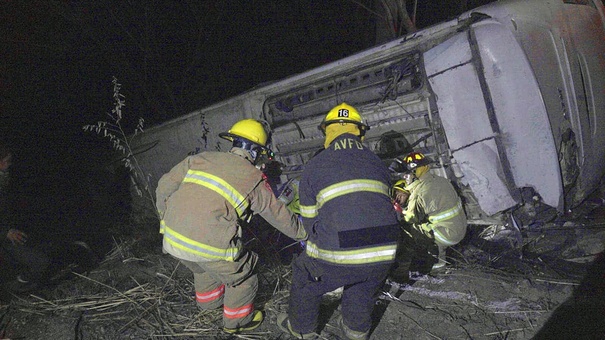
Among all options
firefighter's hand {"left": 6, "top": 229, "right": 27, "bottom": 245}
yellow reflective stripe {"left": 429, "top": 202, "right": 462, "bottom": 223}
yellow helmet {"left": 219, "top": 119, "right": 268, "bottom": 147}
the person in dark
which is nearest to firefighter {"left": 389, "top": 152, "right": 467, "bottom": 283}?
yellow reflective stripe {"left": 429, "top": 202, "right": 462, "bottom": 223}

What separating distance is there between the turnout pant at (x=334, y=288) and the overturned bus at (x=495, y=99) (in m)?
1.40

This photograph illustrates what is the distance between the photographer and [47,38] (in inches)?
288

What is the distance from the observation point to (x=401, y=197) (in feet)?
11.4

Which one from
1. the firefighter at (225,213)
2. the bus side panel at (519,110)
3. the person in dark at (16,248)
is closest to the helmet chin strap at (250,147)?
the firefighter at (225,213)

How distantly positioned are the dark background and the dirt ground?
287 cm

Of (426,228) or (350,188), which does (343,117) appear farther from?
(426,228)

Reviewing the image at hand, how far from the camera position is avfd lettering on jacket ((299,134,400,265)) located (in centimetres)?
210

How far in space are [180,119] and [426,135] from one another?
3448 millimetres

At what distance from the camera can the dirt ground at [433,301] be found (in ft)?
8.18

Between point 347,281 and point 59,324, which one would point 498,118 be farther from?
point 59,324

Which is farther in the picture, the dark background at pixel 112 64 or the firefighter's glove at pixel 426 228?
the dark background at pixel 112 64

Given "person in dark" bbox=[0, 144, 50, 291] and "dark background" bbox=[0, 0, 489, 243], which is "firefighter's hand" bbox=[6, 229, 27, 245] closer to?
"person in dark" bbox=[0, 144, 50, 291]

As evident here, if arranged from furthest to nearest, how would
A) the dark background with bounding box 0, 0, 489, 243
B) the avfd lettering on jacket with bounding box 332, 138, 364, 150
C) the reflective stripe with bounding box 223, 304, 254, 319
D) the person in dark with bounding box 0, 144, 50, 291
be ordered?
the dark background with bounding box 0, 0, 489, 243, the person in dark with bounding box 0, 144, 50, 291, the reflective stripe with bounding box 223, 304, 254, 319, the avfd lettering on jacket with bounding box 332, 138, 364, 150

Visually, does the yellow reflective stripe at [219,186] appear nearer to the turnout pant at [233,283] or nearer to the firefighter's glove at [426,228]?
the turnout pant at [233,283]
